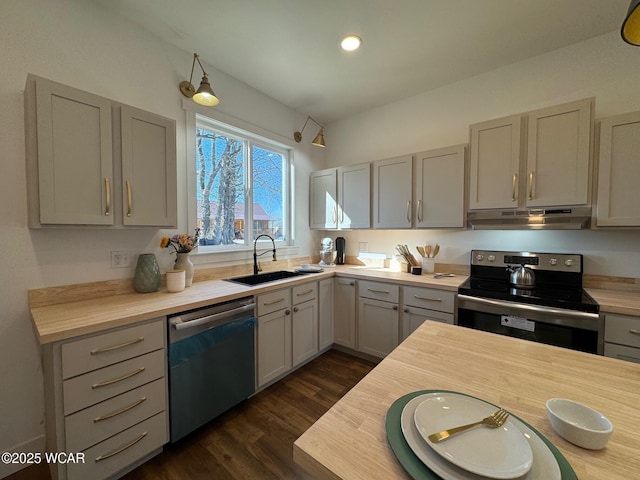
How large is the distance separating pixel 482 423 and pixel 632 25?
1191 millimetres

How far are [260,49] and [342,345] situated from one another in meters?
2.90

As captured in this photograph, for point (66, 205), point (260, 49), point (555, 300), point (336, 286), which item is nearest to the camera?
point (66, 205)

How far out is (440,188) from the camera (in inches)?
94.3

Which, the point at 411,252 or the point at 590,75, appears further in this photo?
the point at 411,252

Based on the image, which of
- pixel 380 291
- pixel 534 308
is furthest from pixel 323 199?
pixel 534 308

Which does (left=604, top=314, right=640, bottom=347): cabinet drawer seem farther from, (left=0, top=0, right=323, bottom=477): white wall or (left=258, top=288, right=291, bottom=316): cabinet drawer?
(left=0, top=0, right=323, bottom=477): white wall

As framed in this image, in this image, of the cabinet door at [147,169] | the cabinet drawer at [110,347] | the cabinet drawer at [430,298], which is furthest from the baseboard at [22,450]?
the cabinet drawer at [430,298]

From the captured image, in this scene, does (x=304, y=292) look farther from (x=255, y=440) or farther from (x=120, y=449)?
(x=120, y=449)

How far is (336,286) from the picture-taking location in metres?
2.79

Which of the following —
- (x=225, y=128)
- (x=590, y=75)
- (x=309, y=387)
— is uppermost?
(x=590, y=75)

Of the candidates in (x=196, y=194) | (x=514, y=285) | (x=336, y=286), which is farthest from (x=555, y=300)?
(x=196, y=194)

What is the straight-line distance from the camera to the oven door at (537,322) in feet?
5.18

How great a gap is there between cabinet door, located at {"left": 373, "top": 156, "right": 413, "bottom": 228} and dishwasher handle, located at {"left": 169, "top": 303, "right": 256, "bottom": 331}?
1.62 metres

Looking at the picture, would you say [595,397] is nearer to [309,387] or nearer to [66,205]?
[309,387]
